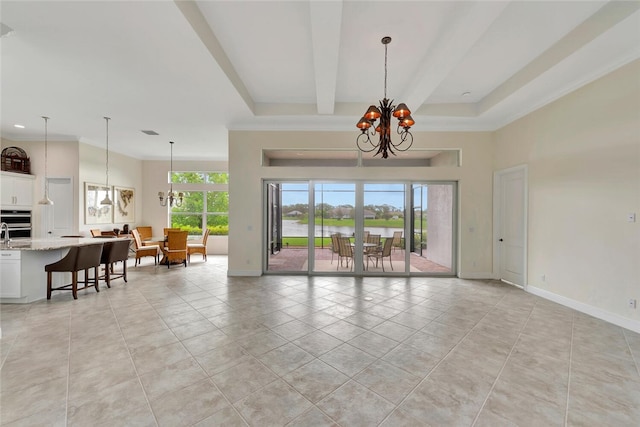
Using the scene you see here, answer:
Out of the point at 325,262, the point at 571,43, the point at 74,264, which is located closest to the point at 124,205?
the point at 74,264

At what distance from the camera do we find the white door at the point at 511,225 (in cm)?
470

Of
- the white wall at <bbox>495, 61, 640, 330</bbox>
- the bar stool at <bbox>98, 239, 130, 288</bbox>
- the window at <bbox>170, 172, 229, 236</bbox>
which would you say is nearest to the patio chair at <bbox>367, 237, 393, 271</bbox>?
the white wall at <bbox>495, 61, 640, 330</bbox>

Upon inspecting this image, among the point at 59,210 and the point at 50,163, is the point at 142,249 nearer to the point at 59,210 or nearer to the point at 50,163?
the point at 59,210

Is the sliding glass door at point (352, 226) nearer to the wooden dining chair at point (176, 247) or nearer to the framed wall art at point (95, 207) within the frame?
the wooden dining chair at point (176, 247)

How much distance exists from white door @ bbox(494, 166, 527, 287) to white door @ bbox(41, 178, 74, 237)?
1026 centimetres

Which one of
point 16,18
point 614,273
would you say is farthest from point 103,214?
point 614,273

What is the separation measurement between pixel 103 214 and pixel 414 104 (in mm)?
8672

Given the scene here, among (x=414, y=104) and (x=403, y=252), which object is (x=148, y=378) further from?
(x=414, y=104)

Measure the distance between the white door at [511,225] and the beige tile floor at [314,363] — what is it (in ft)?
3.42

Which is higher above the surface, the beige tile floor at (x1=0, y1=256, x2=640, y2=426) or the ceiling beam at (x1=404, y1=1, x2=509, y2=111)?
the ceiling beam at (x1=404, y1=1, x2=509, y2=111)

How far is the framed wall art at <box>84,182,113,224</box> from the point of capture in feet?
22.1

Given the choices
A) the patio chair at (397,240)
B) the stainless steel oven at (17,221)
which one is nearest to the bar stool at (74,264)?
the stainless steel oven at (17,221)

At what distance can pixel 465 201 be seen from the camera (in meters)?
5.45

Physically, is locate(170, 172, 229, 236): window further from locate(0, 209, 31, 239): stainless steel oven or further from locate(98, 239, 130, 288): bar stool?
locate(98, 239, 130, 288): bar stool
